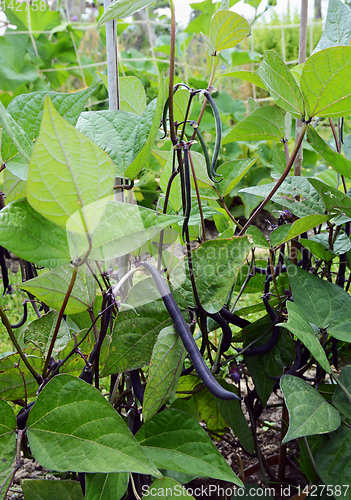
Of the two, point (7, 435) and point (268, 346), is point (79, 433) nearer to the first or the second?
point (7, 435)

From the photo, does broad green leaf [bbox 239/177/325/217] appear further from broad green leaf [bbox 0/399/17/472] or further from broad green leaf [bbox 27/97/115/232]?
broad green leaf [bbox 0/399/17/472]

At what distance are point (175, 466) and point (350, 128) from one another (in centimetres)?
409

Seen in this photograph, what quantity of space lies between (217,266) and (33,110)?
0.79 feet

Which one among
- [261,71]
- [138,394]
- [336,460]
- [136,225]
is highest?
[261,71]

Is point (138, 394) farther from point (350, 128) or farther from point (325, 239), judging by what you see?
point (350, 128)

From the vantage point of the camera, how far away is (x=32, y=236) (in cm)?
32

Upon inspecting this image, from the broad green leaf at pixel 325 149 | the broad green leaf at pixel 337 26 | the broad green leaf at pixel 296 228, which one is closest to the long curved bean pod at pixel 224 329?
the broad green leaf at pixel 296 228

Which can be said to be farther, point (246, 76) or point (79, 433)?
point (246, 76)

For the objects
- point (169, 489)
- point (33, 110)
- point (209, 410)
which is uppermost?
point (33, 110)

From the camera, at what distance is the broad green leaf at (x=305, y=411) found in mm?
352

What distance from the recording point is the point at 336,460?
1.47 feet

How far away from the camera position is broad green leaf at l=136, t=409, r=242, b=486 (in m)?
0.36

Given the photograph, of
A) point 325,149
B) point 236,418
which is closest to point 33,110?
point 325,149

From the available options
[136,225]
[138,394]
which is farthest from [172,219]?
[138,394]
